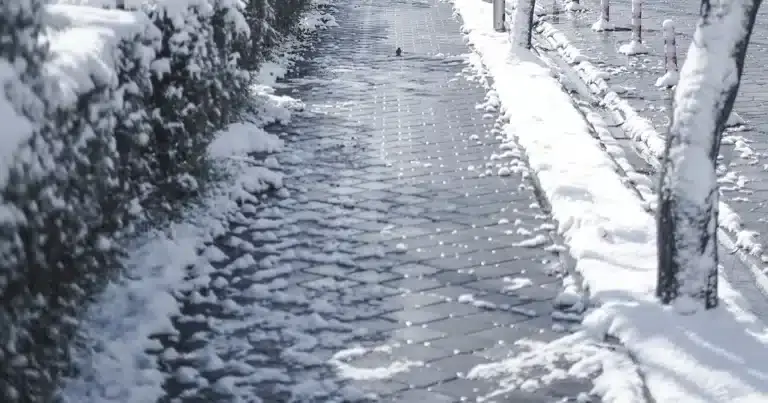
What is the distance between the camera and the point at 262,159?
900cm

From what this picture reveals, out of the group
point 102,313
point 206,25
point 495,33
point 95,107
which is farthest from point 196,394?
point 495,33

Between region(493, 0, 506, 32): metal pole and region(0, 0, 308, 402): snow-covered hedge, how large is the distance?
1082cm

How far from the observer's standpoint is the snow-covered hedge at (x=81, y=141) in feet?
11.5

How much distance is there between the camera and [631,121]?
1109 centimetres

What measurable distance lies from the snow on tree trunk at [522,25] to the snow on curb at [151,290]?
6388mm

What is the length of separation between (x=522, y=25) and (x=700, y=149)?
1000cm

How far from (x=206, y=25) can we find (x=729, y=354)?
454 centimetres

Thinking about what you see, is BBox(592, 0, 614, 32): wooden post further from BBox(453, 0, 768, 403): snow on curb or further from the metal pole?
BBox(453, 0, 768, 403): snow on curb

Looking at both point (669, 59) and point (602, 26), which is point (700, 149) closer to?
point (669, 59)

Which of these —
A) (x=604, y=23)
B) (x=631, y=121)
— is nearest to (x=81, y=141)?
(x=631, y=121)

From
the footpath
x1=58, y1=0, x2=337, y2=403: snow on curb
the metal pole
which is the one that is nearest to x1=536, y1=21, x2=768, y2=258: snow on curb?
the footpath

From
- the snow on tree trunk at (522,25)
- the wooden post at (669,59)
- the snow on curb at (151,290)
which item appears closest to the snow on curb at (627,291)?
the snow on curb at (151,290)

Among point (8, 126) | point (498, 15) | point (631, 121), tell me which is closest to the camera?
point (8, 126)

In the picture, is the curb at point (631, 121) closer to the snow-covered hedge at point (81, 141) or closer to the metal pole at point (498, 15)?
the metal pole at point (498, 15)
